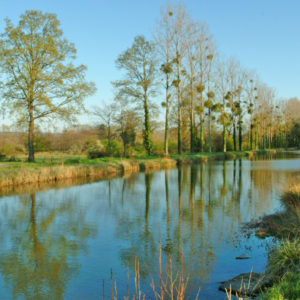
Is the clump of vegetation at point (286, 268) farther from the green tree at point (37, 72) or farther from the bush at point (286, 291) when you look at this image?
the green tree at point (37, 72)

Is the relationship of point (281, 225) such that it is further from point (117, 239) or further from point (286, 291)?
point (286, 291)

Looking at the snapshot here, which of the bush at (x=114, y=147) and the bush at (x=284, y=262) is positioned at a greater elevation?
the bush at (x=114, y=147)

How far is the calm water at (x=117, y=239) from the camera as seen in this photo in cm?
509

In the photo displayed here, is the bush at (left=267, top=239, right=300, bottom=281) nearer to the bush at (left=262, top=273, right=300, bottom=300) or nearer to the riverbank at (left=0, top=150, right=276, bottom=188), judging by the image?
the bush at (left=262, top=273, right=300, bottom=300)

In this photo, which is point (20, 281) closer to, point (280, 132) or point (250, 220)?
point (250, 220)

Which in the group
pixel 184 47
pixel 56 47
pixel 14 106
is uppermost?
pixel 184 47

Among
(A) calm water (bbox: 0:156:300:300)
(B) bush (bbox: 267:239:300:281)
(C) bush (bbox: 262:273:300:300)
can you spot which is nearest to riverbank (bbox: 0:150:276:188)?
(A) calm water (bbox: 0:156:300:300)

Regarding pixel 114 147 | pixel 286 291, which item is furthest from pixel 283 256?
pixel 114 147

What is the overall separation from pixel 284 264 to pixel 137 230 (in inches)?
148

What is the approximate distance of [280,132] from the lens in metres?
79.2


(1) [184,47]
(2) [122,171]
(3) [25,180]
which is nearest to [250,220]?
(3) [25,180]

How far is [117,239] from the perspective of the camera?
7219mm

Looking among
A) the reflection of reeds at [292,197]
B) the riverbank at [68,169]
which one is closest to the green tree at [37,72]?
the riverbank at [68,169]

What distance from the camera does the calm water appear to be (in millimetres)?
5090
